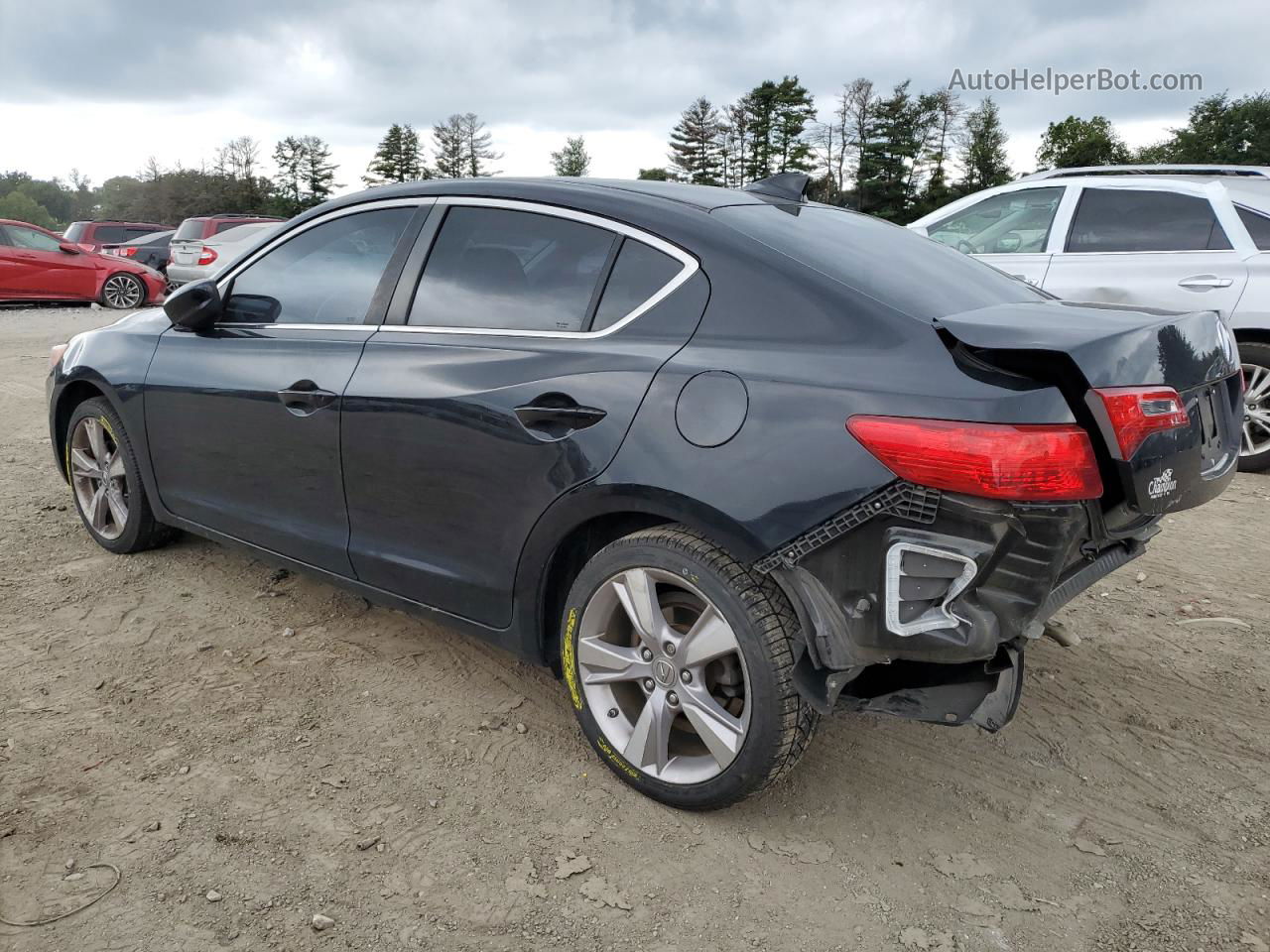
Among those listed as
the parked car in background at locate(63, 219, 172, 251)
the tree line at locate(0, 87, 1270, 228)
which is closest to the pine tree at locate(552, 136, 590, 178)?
the tree line at locate(0, 87, 1270, 228)

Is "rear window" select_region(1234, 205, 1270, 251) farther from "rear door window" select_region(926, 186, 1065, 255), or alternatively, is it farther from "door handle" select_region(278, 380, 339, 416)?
"door handle" select_region(278, 380, 339, 416)

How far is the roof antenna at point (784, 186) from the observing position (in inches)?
136

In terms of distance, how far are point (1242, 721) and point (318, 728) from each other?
9.63ft

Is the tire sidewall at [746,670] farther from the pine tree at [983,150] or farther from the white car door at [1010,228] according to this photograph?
the pine tree at [983,150]

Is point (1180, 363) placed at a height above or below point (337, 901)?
above

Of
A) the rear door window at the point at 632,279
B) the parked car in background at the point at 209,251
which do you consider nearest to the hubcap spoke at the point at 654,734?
the rear door window at the point at 632,279

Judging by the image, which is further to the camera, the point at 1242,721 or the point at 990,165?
the point at 990,165

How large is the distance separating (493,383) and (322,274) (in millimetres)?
1094

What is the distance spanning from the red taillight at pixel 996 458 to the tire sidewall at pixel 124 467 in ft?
11.1

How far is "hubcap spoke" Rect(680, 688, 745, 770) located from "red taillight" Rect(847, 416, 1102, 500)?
784 mm

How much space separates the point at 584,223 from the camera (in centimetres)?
288

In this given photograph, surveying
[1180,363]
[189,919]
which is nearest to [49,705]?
[189,919]

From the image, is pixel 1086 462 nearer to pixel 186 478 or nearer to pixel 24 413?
pixel 186 478

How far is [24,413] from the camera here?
7906 mm
